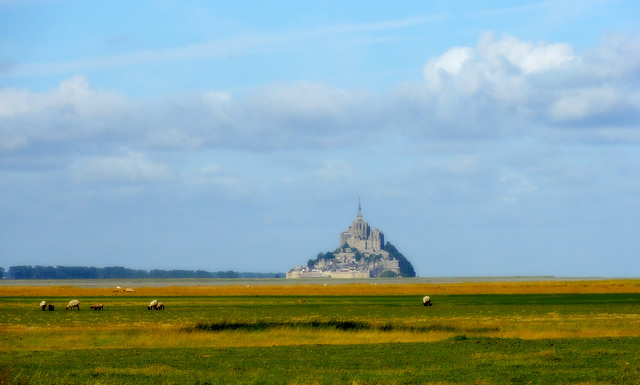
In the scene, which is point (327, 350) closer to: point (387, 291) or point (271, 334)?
point (271, 334)

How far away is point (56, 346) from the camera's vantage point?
39.1 metres

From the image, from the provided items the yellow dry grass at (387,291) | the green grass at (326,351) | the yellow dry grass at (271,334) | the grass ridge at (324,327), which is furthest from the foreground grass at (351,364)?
the yellow dry grass at (387,291)

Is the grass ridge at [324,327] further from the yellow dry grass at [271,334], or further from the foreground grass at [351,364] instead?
the foreground grass at [351,364]

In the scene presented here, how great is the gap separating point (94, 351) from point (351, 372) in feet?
49.7

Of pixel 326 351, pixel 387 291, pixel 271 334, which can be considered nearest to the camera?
pixel 326 351

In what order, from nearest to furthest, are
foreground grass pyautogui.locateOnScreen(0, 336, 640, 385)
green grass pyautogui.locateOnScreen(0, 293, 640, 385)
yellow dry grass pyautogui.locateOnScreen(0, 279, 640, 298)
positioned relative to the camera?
foreground grass pyautogui.locateOnScreen(0, 336, 640, 385) < green grass pyautogui.locateOnScreen(0, 293, 640, 385) < yellow dry grass pyautogui.locateOnScreen(0, 279, 640, 298)

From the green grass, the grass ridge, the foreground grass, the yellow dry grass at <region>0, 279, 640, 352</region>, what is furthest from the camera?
the grass ridge

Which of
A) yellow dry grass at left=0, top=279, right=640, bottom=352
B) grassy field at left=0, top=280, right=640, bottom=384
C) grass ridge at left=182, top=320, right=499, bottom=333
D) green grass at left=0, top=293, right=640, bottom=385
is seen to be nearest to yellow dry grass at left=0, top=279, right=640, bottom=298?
grassy field at left=0, top=280, right=640, bottom=384

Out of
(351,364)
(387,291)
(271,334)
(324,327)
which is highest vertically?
(351,364)

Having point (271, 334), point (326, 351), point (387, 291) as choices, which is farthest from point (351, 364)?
point (387, 291)

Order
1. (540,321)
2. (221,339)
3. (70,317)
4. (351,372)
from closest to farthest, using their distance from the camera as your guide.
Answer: (351,372), (221,339), (540,321), (70,317)

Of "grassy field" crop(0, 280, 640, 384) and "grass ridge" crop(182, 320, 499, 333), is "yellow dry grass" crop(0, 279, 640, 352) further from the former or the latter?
"grass ridge" crop(182, 320, 499, 333)

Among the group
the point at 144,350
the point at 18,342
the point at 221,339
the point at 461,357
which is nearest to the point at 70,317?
the point at 18,342

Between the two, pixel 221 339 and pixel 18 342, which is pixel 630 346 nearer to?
pixel 221 339
